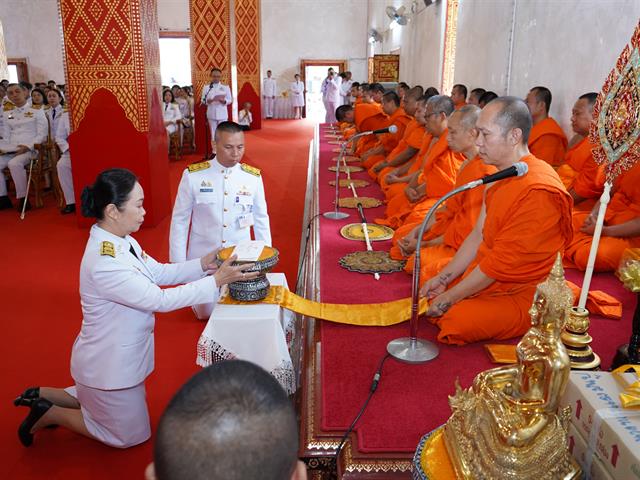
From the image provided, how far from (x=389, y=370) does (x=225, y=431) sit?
68.6 inches

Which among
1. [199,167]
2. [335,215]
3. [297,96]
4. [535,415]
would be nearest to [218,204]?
[199,167]

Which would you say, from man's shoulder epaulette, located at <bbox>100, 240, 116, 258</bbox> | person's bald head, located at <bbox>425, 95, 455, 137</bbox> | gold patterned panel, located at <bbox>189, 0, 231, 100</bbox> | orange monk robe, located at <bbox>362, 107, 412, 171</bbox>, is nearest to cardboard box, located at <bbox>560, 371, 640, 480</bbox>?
man's shoulder epaulette, located at <bbox>100, 240, 116, 258</bbox>

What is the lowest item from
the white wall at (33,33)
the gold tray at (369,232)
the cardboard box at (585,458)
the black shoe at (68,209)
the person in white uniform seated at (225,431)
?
the black shoe at (68,209)

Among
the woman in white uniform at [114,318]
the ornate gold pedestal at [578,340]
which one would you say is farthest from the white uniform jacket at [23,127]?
the ornate gold pedestal at [578,340]

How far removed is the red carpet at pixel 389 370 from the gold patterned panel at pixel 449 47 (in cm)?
766

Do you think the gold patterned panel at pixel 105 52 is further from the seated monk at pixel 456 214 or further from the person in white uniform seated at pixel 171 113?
the person in white uniform seated at pixel 171 113

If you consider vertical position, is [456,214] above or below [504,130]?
below

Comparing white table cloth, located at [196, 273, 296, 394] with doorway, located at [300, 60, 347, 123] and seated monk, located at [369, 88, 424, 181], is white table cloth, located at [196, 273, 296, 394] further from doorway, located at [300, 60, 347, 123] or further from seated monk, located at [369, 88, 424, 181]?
doorway, located at [300, 60, 347, 123]

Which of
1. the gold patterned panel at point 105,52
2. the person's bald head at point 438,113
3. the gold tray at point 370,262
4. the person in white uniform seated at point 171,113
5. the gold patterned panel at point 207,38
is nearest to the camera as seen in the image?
the gold tray at point 370,262

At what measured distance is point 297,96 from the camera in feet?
68.0

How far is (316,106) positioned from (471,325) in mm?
22646

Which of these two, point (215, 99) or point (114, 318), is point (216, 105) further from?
point (114, 318)

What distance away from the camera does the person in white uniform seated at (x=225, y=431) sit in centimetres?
79

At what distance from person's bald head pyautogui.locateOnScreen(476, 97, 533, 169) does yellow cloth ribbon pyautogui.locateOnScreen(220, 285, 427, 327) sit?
0.83 meters
